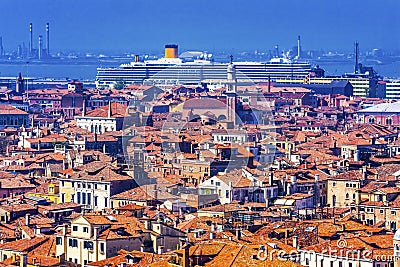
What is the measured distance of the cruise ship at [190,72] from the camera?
341 ft

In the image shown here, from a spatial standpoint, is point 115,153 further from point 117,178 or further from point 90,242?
point 90,242

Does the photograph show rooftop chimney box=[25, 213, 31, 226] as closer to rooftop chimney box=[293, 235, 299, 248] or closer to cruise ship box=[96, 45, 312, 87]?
rooftop chimney box=[293, 235, 299, 248]

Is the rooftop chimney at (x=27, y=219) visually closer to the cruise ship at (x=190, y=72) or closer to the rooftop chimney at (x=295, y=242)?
the rooftop chimney at (x=295, y=242)

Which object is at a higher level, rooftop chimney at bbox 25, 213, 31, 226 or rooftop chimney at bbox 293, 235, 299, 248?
rooftop chimney at bbox 293, 235, 299, 248

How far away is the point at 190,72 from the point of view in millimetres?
105812

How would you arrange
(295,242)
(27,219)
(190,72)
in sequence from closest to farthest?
1. (295,242)
2. (27,219)
3. (190,72)

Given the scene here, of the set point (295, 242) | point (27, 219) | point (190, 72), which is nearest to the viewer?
point (295, 242)

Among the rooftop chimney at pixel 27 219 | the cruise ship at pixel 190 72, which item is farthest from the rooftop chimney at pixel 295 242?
the cruise ship at pixel 190 72

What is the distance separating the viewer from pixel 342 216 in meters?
27.2

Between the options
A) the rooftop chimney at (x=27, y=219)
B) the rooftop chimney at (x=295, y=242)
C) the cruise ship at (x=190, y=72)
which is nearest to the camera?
the rooftop chimney at (x=295, y=242)

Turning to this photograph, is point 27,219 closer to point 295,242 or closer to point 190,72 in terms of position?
point 295,242

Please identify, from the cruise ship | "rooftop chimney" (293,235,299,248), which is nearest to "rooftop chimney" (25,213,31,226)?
"rooftop chimney" (293,235,299,248)

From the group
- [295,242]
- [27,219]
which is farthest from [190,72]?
[295,242]

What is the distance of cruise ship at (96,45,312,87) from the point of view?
341 ft
